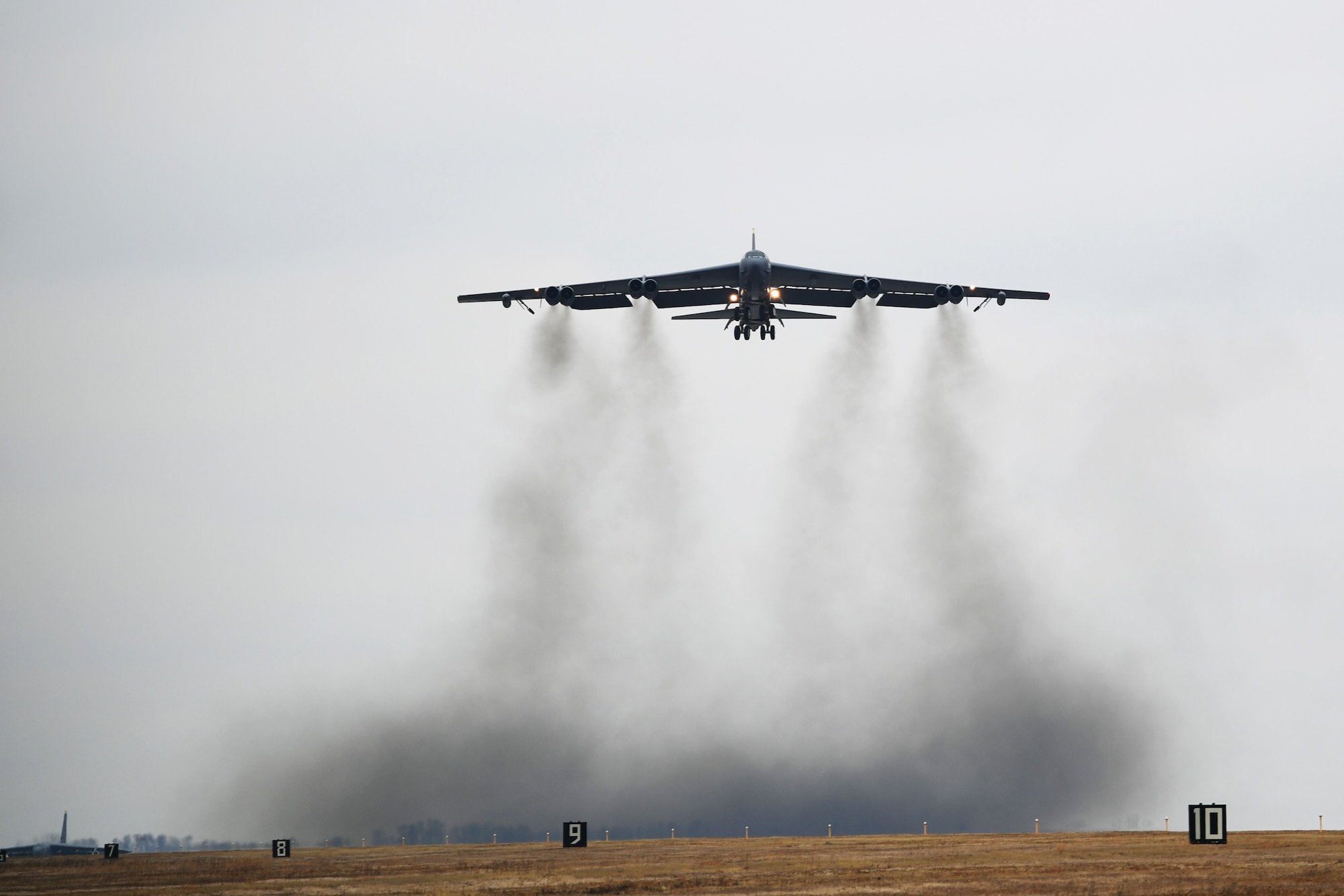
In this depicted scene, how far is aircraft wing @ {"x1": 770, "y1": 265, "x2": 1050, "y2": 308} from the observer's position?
76.4 m

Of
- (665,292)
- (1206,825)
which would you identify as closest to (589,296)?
(665,292)

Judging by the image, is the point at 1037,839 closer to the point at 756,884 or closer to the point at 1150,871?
the point at 1150,871

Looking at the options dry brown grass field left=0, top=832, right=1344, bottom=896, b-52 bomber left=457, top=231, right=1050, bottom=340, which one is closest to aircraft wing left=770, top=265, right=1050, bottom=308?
b-52 bomber left=457, top=231, right=1050, bottom=340

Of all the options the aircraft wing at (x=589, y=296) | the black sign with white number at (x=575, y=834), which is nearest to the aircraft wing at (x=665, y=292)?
the aircraft wing at (x=589, y=296)

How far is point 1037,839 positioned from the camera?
6306 cm

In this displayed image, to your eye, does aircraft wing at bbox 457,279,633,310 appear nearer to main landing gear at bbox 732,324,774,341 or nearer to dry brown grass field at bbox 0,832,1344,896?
main landing gear at bbox 732,324,774,341

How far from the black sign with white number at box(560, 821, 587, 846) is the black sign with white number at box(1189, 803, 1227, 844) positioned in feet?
99.1

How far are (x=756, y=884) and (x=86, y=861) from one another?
→ 5578 cm

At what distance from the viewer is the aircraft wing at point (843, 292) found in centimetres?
7638

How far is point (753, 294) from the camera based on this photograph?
72375 mm

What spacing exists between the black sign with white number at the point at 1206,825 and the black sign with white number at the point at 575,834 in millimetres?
30192

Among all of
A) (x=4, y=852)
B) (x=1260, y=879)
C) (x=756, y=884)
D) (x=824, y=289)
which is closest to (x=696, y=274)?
(x=824, y=289)

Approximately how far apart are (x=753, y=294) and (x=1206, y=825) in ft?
119

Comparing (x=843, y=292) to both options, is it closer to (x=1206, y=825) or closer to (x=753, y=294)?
(x=753, y=294)
